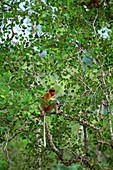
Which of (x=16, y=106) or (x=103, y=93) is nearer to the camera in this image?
(x=16, y=106)

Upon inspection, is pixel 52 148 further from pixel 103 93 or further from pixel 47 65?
pixel 47 65

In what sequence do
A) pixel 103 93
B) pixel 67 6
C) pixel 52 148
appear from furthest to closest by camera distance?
pixel 52 148 < pixel 103 93 < pixel 67 6

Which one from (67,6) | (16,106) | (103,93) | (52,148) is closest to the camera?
(16,106)

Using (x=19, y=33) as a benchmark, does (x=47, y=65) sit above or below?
below

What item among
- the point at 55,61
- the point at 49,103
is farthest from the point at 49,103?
the point at 55,61

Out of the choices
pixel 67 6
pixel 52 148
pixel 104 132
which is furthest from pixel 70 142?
pixel 67 6

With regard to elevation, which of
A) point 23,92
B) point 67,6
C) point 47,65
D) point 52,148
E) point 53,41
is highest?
point 67,6

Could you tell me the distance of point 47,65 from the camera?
327 centimetres

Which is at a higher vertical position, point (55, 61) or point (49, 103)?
point (55, 61)

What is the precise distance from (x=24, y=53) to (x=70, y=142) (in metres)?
1.18

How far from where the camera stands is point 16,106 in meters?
3.14

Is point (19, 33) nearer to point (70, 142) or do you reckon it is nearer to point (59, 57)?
point (59, 57)

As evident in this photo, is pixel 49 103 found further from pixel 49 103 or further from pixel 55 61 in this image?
pixel 55 61

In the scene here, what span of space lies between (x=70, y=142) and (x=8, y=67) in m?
1.14
